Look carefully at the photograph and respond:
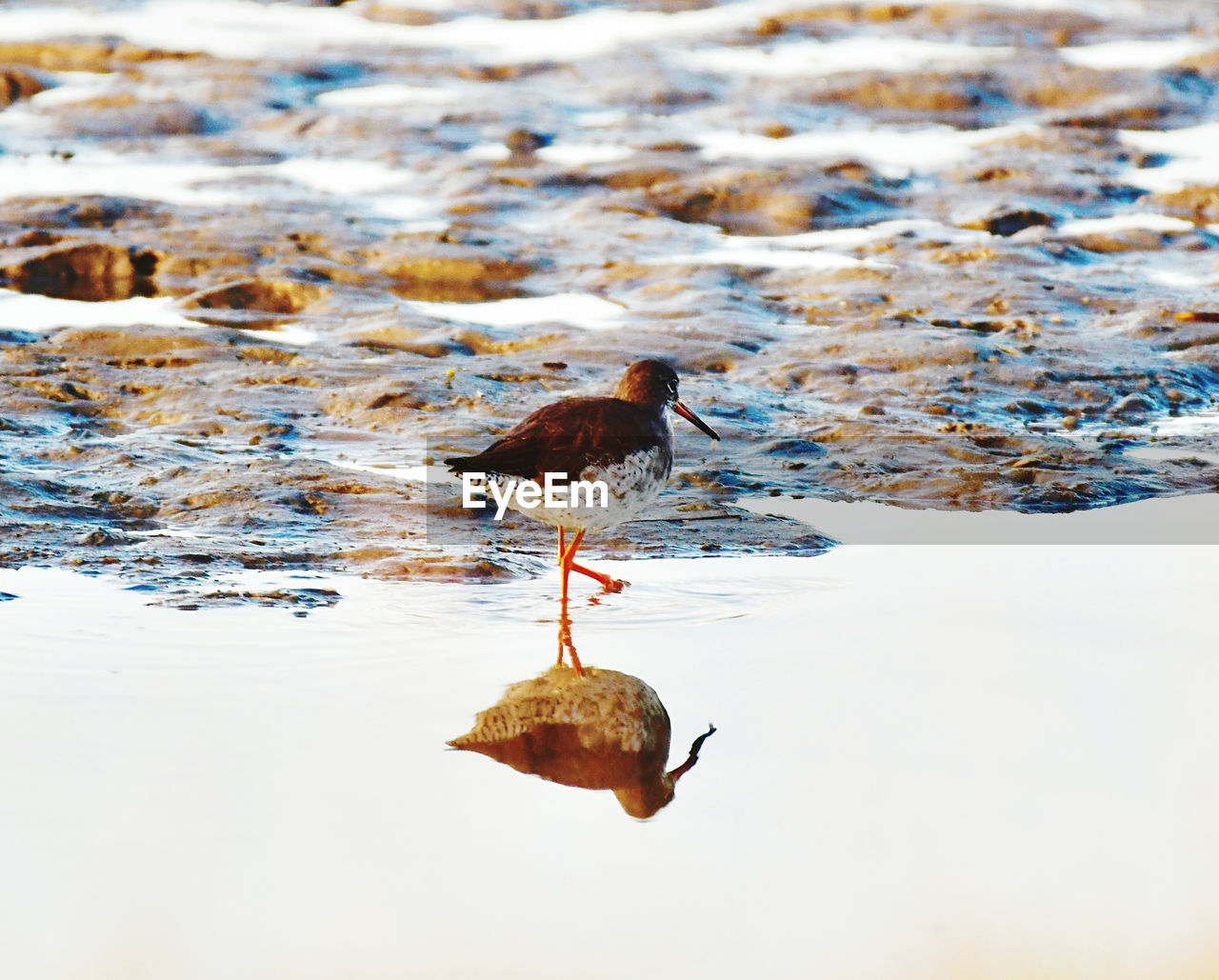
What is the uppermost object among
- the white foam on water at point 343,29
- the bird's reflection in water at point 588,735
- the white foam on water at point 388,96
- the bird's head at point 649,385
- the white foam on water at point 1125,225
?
the white foam on water at point 343,29

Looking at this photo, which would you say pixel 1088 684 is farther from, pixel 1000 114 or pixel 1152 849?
pixel 1000 114

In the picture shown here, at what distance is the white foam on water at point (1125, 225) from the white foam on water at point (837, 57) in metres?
4.48

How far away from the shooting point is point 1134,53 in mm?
18438

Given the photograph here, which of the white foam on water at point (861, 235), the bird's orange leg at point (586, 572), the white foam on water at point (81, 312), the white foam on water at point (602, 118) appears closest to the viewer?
the bird's orange leg at point (586, 572)

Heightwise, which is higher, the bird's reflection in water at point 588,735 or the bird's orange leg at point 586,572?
the bird's reflection in water at point 588,735

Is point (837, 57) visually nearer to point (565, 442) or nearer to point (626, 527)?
point (626, 527)

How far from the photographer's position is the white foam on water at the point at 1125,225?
13.8 m

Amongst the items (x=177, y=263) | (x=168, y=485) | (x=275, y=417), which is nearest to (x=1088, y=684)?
(x=168, y=485)

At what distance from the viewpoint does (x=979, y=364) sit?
9961 millimetres

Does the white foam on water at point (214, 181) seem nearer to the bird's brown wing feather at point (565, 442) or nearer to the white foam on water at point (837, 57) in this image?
the white foam on water at point (837, 57)

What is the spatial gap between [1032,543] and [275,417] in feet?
13.9

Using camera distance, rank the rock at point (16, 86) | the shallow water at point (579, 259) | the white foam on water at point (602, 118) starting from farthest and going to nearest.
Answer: the rock at point (16, 86) → the white foam on water at point (602, 118) → the shallow water at point (579, 259)

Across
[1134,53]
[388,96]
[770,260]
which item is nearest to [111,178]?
[388,96]

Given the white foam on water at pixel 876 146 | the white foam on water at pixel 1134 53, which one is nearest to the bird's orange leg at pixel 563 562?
the white foam on water at pixel 876 146
